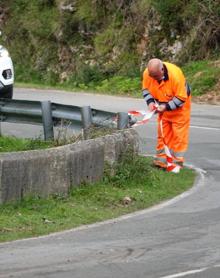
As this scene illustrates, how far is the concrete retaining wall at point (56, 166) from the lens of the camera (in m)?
10.1

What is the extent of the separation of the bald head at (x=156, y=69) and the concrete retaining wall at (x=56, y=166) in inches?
47.0

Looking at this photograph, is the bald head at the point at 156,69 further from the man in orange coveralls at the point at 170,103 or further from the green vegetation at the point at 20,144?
the green vegetation at the point at 20,144

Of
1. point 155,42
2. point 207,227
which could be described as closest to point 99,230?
point 207,227

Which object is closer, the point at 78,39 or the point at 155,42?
the point at 155,42

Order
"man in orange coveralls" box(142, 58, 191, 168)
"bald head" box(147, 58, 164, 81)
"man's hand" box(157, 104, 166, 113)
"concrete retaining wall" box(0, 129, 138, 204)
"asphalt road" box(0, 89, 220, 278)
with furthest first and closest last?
"man's hand" box(157, 104, 166, 113) < "man in orange coveralls" box(142, 58, 191, 168) < "bald head" box(147, 58, 164, 81) < "concrete retaining wall" box(0, 129, 138, 204) < "asphalt road" box(0, 89, 220, 278)

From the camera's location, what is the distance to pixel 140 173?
39.5 feet

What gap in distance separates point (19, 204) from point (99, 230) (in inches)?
44.1

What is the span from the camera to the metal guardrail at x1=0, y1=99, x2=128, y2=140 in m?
13.0

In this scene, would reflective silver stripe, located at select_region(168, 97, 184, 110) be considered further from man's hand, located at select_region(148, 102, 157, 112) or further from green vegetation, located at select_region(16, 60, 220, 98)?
green vegetation, located at select_region(16, 60, 220, 98)

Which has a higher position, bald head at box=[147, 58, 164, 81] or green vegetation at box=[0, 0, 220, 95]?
bald head at box=[147, 58, 164, 81]

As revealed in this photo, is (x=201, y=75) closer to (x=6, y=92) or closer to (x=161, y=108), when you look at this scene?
(x=6, y=92)

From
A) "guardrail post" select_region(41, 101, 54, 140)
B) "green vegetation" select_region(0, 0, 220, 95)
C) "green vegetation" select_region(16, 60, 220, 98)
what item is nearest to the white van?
"guardrail post" select_region(41, 101, 54, 140)

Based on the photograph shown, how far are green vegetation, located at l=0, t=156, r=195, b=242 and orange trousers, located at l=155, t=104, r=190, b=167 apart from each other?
0.30 metres

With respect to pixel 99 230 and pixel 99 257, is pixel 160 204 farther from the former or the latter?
pixel 99 257
